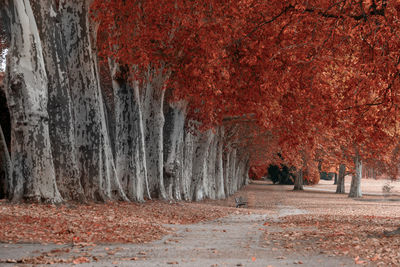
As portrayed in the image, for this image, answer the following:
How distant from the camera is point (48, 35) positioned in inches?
521

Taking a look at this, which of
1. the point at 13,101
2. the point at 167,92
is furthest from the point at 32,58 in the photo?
the point at 167,92

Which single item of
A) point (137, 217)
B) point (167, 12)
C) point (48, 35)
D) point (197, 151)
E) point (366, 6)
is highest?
point (167, 12)

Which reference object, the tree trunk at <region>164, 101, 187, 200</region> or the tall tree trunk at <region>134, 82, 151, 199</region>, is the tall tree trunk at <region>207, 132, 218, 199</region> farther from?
the tall tree trunk at <region>134, 82, 151, 199</region>

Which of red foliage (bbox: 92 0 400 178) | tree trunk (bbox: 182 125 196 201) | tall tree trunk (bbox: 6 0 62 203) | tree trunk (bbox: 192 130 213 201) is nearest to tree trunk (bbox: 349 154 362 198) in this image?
tree trunk (bbox: 192 130 213 201)

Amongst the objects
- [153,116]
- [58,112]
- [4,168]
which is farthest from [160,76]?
[4,168]

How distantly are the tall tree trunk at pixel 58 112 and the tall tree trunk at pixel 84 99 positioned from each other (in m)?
0.75

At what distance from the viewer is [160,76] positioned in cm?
1933

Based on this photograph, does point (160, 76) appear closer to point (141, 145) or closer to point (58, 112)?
point (141, 145)

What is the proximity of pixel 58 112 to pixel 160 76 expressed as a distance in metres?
6.81

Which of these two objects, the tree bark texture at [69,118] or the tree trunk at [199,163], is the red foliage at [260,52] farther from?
the tree trunk at [199,163]

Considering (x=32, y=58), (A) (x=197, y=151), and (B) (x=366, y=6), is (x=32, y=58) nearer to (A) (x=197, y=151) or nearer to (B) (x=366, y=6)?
(B) (x=366, y=6)

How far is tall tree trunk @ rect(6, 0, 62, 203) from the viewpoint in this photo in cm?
1181

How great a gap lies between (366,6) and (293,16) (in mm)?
2057

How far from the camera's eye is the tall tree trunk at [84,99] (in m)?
14.1
